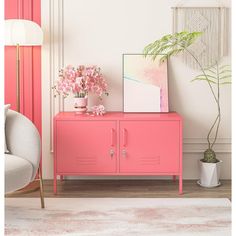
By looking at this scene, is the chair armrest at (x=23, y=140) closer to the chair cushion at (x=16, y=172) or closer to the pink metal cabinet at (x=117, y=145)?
the chair cushion at (x=16, y=172)

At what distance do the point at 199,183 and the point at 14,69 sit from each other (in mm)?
1956

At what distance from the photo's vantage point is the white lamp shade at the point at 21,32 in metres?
3.59

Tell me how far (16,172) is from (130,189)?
4.14 feet

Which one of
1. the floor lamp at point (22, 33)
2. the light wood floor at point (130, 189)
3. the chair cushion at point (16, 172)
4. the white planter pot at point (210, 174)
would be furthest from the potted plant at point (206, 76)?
the chair cushion at point (16, 172)

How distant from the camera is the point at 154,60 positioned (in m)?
4.00

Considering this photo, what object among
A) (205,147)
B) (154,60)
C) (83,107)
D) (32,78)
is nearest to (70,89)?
(83,107)

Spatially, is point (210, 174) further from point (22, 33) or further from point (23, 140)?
point (22, 33)

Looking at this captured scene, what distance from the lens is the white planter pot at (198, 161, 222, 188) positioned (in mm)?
3820

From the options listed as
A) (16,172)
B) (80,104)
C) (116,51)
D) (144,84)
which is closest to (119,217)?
(16,172)

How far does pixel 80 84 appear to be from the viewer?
3.69 meters

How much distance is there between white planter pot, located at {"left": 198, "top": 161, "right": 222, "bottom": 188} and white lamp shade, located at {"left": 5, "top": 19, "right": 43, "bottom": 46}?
1.77m

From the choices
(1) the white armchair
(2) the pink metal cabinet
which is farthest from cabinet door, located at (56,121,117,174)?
(1) the white armchair

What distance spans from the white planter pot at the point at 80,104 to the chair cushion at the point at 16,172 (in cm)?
91

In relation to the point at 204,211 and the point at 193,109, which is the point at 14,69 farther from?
the point at 204,211
